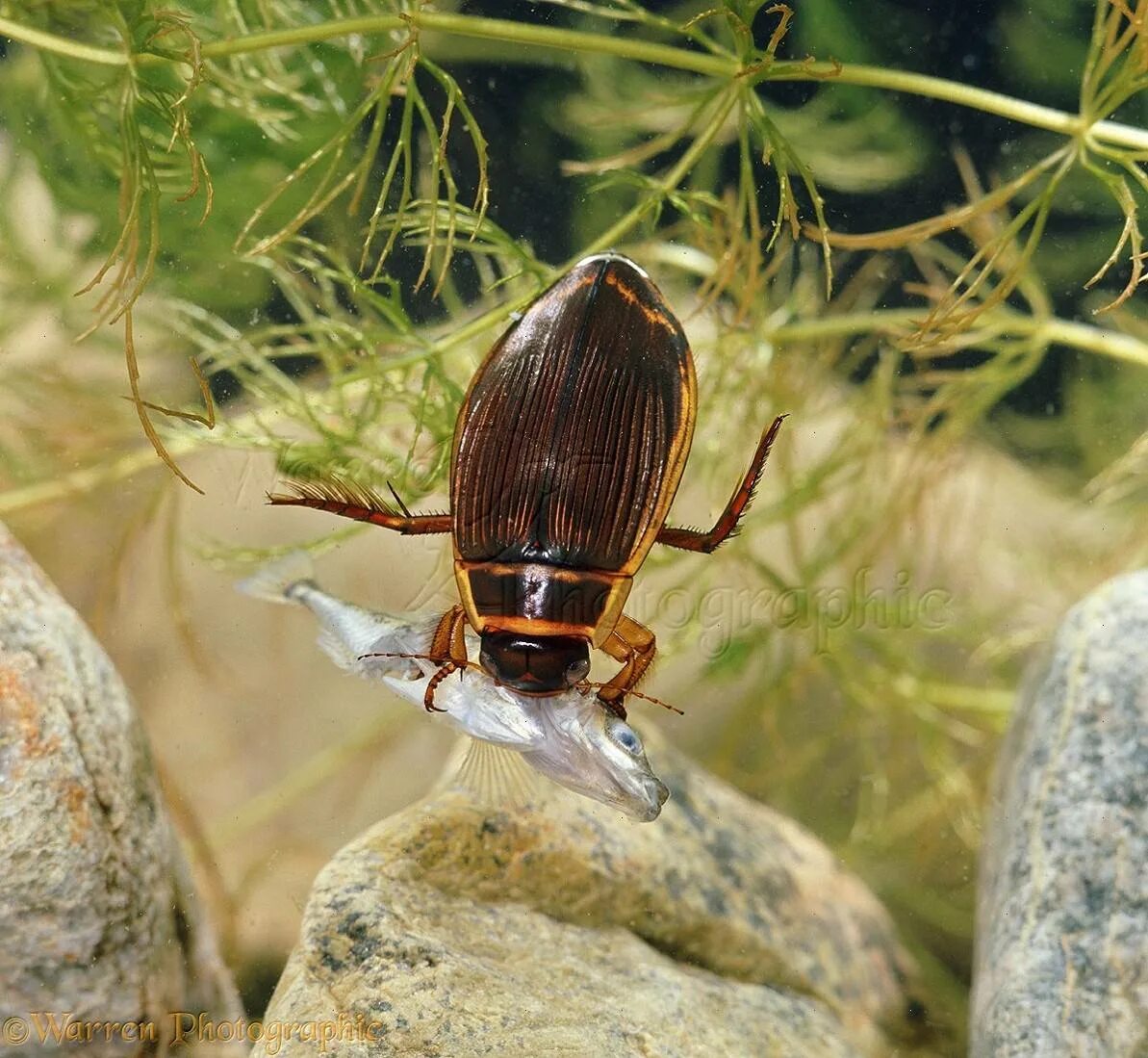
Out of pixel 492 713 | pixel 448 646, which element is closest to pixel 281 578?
pixel 448 646

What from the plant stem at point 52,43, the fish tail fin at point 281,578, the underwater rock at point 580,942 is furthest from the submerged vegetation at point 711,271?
the underwater rock at point 580,942

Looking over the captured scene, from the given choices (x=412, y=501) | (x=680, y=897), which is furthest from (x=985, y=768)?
(x=412, y=501)

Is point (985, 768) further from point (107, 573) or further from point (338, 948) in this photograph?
point (107, 573)

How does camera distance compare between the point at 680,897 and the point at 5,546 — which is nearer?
the point at 5,546

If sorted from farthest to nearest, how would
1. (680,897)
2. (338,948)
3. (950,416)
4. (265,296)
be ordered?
(950,416) → (265,296) → (680,897) → (338,948)

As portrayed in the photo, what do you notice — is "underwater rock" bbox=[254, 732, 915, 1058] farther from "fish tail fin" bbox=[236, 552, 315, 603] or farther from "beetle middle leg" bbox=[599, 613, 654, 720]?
"fish tail fin" bbox=[236, 552, 315, 603]
